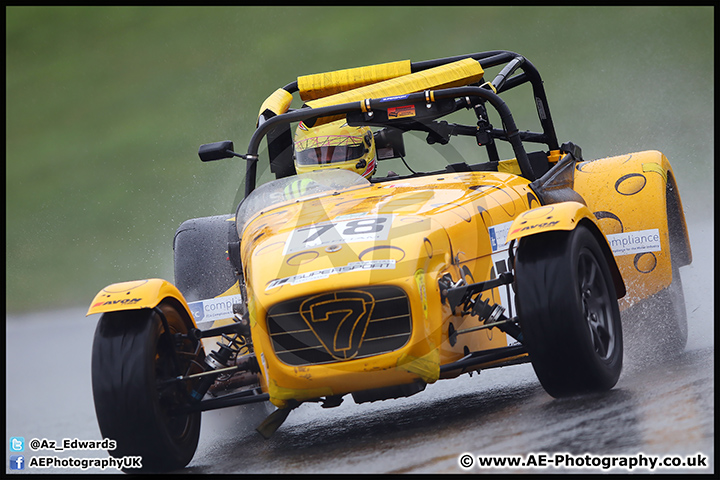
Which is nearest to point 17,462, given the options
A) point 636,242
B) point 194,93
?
point 636,242

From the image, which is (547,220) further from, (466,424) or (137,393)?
(137,393)

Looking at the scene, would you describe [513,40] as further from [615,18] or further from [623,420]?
[623,420]

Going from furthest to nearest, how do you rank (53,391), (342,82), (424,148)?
(424,148), (53,391), (342,82)

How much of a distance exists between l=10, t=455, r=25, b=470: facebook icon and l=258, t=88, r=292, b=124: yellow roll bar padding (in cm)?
315

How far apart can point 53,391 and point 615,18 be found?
2312 cm

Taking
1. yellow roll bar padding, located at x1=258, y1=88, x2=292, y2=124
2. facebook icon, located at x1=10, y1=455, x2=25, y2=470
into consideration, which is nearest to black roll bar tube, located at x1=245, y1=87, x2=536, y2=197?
yellow roll bar padding, located at x1=258, y1=88, x2=292, y2=124

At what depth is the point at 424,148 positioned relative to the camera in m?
21.1

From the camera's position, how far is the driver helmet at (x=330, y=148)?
769cm

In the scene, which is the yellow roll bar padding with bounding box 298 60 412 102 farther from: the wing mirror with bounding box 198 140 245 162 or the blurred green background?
the blurred green background

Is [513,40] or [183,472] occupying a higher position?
[513,40]

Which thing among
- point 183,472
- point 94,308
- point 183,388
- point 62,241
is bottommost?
point 62,241

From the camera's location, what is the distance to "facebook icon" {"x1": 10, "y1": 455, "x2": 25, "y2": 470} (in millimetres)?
5847

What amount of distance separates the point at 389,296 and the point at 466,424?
33.9 inches

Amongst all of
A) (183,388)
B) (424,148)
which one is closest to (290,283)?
(183,388)
